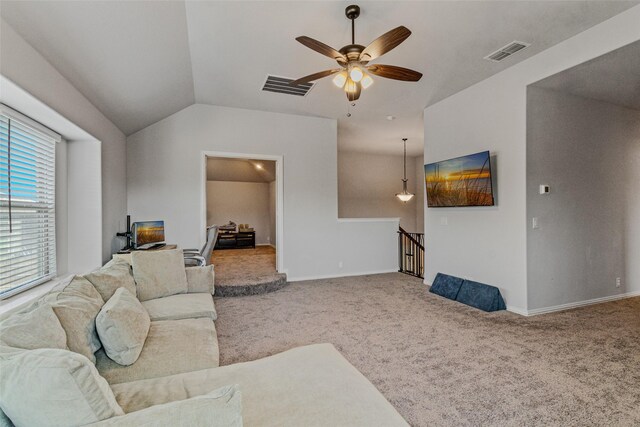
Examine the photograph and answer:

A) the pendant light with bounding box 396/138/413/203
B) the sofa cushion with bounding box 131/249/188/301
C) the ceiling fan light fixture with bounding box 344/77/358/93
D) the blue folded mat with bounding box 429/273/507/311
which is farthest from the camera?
the pendant light with bounding box 396/138/413/203

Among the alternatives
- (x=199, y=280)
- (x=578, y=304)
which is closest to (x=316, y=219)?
(x=199, y=280)

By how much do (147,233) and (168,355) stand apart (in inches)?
140

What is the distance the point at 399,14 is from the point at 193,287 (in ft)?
11.2

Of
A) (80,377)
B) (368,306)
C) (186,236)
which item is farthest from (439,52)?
(186,236)

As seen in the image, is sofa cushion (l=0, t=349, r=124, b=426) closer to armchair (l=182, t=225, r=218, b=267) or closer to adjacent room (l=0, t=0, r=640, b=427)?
adjacent room (l=0, t=0, r=640, b=427)

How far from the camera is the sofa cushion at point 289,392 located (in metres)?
1.29

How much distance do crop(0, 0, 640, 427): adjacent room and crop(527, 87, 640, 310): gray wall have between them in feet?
0.11

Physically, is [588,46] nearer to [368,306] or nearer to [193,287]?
[368,306]

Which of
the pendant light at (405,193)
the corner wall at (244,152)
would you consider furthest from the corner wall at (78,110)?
the pendant light at (405,193)

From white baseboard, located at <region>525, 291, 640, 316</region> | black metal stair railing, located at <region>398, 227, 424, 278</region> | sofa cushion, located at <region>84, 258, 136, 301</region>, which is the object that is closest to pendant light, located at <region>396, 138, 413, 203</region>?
black metal stair railing, located at <region>398, 227, 424, 278</region>

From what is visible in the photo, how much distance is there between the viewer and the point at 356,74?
2.65m

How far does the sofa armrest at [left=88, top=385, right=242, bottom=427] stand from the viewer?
919 millimetres

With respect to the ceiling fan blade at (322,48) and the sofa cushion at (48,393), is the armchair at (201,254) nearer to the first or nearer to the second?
the ceiling fan blade at (322,48)

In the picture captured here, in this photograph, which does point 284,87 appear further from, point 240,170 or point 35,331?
point 240,170
